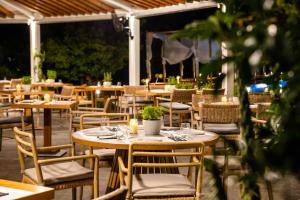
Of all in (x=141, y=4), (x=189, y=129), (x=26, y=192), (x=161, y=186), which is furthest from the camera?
(x=141, y=4)

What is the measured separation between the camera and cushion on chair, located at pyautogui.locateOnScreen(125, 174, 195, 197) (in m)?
3.22

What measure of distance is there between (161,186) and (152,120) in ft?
2.24

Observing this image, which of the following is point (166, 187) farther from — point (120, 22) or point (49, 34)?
point (49, 34)

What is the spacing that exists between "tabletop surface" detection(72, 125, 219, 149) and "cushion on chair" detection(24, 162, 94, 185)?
22cm

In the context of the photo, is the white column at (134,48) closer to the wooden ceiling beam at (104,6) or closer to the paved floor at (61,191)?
the wooden ceiling beam at (104,6)

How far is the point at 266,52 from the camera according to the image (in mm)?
661

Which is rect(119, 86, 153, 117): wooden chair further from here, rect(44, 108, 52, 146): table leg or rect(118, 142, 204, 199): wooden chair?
rect(118, 142, 204, 199): wooden chair

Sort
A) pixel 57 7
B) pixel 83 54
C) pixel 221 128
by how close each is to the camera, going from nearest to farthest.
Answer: pixel 221 128 → pixel 57 7 → pixel 83 54

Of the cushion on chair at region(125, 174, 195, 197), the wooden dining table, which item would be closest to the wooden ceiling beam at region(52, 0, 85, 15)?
the wooden dining table

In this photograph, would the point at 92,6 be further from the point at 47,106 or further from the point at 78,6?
the point at 47,106

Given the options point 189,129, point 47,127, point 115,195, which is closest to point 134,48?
point 47,127

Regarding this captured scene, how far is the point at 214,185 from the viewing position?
0.89 m

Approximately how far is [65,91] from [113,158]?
583 cm

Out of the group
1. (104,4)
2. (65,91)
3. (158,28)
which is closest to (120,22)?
(104,4)
